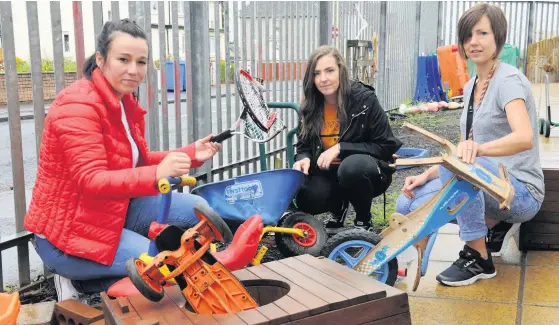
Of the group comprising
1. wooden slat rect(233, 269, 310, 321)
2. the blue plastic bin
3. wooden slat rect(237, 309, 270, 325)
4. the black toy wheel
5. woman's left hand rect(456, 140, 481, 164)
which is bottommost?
wooden slat rect(237, 309, 270, 325)

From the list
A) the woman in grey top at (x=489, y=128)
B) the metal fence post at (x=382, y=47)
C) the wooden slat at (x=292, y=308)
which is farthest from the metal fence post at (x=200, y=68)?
the metal fence post at (x=382, y=47)

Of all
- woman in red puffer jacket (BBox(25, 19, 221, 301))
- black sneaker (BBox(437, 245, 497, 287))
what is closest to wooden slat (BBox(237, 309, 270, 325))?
woman in red puffer jacket (BBox(25, 19, 221, 301))

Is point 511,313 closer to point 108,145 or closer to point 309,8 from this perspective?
point 108,145

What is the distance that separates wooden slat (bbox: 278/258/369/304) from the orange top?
1750mm

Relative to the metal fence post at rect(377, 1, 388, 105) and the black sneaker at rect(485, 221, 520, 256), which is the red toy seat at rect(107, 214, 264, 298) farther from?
the metal fence post at rect(377, 1, 388, 105)

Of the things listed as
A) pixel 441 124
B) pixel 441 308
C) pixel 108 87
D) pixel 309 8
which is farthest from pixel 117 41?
pixel 441 124

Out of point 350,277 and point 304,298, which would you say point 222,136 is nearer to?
point 350,277

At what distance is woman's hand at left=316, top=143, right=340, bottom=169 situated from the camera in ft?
12.2

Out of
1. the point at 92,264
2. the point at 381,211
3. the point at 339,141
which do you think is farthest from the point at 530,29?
the point at 92,264

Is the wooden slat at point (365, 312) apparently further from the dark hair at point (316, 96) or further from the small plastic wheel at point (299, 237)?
the dark hair at point (316, 96)

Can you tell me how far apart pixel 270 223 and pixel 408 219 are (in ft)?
2.74

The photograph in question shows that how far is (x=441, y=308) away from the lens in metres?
3.03

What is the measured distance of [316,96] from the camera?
3.96 meters

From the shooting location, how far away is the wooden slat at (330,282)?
189cm
